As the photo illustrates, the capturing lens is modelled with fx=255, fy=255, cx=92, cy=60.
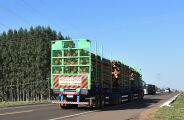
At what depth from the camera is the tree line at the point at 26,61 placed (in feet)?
190

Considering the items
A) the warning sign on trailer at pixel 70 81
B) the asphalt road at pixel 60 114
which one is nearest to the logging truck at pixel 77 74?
the warning sign on trailer at pixel 70 81

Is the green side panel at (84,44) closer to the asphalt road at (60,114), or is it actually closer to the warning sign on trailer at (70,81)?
the warning sign on trailer at (70,81)

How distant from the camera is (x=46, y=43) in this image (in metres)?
59.8

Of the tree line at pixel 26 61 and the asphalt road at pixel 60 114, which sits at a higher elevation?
the tree line at pixel 26 61

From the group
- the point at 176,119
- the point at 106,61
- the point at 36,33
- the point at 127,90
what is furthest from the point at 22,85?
the point at 176,119

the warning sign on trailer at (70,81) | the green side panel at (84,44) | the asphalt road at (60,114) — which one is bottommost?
the asphalt road at (60,114)

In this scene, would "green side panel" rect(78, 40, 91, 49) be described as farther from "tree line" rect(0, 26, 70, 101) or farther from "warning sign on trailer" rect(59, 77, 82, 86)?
"tree line" rect(0, 26, 70, 101)

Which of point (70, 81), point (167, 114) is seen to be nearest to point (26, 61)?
point (70, 81)

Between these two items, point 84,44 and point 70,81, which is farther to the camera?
point 84,44

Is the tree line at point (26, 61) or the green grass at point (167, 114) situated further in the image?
the tree line at point (26, 61)

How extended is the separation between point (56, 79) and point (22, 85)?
151ft

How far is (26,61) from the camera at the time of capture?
5875 cm

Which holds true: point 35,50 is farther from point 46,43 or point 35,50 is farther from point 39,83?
point 39,83

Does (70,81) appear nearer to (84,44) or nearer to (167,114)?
(84,44)
